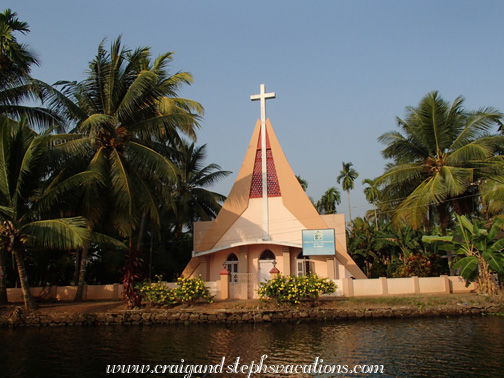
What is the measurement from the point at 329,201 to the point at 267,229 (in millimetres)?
23773

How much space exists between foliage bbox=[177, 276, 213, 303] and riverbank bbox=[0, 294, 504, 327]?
0.42 meters

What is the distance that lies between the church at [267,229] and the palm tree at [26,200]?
24.7 ft

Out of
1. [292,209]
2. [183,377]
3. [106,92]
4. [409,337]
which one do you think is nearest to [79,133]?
[106,92]

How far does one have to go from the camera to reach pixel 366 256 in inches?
1130

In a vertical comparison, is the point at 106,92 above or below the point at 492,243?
above

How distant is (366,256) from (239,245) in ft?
40.1

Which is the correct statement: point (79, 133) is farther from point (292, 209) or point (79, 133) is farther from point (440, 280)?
point (440, 280)

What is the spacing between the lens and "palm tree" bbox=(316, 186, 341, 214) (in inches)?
1706

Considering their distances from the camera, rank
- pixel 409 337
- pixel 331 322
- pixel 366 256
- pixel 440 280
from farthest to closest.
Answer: pixel 366 256, pixel 440 280, pixel 331 322, pixel 409 337

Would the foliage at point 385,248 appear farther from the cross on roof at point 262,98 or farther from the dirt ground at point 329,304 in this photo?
the cross on roof at point 262,98

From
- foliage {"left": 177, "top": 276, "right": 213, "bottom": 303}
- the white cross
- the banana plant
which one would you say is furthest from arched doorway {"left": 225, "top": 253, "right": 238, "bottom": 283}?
the banana plant

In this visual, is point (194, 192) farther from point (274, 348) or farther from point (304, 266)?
point (274, 348)

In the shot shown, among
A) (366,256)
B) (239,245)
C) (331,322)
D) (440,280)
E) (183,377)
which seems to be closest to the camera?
(183,377)

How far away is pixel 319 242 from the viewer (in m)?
19.3
